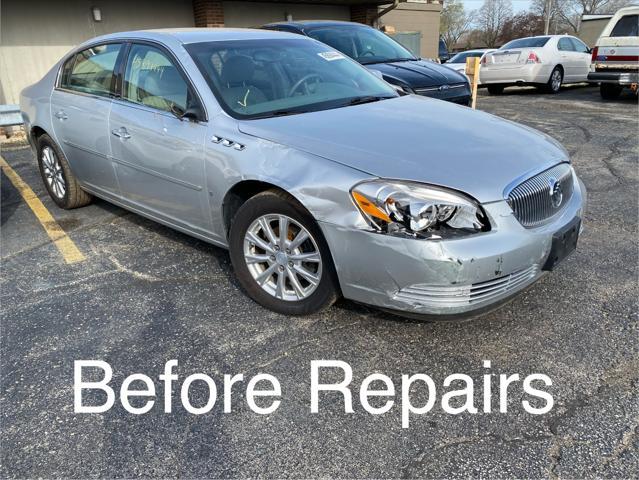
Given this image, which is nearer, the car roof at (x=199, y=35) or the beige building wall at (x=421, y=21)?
the car roof at (x=199, y=35)

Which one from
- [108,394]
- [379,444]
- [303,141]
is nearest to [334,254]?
[303,141]

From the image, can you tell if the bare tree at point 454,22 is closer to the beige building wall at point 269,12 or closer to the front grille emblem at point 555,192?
the beige building wall at point 269,12

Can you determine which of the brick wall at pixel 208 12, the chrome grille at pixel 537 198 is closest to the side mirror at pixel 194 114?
the chrome grille at pixel 537 198

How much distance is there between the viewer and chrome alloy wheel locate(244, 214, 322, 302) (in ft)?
9.41

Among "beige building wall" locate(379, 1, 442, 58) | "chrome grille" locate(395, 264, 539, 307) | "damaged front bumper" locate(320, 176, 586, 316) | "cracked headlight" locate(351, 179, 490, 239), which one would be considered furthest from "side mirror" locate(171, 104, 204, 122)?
"beige building wall" locate(379, 1, 442, 58)

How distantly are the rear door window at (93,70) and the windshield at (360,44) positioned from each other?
3.46m

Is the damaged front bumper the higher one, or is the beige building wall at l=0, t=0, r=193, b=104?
the beige building wall at l=0, t=0, r=193, b=104

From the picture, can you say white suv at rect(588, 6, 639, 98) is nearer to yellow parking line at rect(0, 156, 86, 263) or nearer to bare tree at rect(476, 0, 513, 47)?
yellow parking line at rect(0, 156, 86, 263)

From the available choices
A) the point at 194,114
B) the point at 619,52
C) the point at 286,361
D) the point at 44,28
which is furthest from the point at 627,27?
the point at 44,28

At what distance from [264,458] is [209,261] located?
1998 millimetres

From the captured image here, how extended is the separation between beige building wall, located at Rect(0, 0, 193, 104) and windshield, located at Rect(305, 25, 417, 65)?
6.49 meters

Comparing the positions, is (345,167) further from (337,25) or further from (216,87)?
(337,25)

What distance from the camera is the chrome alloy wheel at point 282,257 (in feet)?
9.41

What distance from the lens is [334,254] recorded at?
2.65 m
